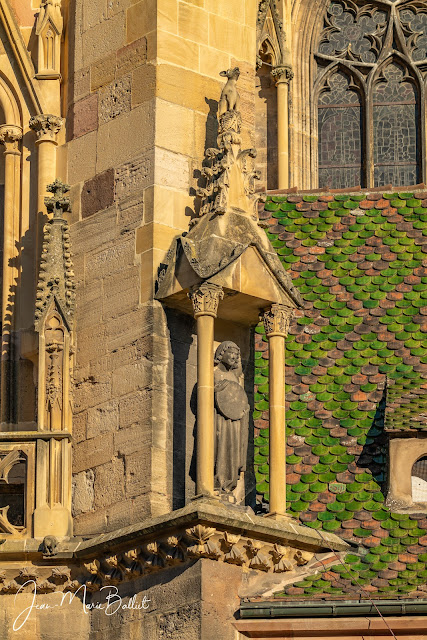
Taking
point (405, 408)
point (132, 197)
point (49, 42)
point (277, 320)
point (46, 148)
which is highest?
point (49, 42)

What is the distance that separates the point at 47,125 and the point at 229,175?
7.20ft

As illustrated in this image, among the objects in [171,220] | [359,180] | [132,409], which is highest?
[359,180]

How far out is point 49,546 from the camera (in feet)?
64.2

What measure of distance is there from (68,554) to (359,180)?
758cm

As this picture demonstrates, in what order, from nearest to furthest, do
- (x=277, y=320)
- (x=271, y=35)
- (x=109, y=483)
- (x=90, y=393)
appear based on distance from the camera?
1. (x=109, y=483)
2. (x=277, y=320)
3. (x=90, y=393)
4. (x=271, y=35)

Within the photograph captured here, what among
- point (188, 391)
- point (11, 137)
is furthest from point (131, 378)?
point (11, 137)

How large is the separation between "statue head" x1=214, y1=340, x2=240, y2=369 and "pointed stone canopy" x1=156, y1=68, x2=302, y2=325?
1.08 feet

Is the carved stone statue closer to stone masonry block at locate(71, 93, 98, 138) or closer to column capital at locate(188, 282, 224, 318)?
column capital at locate(188, 282, 224, 318)

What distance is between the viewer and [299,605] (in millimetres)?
18672

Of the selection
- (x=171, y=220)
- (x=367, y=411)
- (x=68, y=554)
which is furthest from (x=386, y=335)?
(x=68, y=554)

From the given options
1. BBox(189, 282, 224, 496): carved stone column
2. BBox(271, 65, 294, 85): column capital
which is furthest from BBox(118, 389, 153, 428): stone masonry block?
BBox(271, 65, 294, 85): column capital

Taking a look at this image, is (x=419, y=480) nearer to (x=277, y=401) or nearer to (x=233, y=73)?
(x=277, y=401)

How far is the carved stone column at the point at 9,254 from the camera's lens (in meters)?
21.4

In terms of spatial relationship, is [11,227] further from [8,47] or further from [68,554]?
[68,554]
